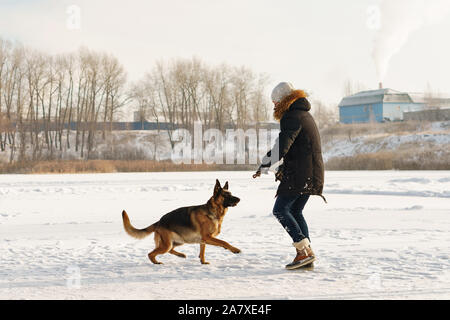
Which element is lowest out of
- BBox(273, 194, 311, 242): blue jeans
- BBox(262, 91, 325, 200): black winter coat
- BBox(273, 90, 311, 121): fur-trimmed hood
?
BBox(273, 194, 311, 242): blue jeans

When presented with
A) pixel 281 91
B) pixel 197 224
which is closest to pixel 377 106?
pixel 281 91

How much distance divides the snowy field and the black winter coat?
879 mm

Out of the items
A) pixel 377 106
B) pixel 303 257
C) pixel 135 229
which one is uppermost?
pixel 377 106

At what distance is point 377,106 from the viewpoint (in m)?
71.4

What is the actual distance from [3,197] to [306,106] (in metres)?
12.4

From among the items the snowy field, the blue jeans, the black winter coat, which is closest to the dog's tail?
the snowy field

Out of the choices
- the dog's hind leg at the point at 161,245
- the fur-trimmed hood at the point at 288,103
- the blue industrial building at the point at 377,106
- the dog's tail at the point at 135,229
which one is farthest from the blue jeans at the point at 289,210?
the blue industrial building at the point at 377,106

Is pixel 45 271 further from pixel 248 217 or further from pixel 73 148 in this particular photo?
pixel 73 148

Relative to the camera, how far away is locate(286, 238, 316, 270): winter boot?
5352 millimetres

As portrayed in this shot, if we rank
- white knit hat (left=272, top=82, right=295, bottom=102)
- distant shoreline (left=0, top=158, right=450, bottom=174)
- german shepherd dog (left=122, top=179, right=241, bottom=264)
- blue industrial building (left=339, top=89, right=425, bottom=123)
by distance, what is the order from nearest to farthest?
white knit hat (left=272, top=82, right=295, bottom=102) → german shepherd dog (left=122, top=179, right=241, bottom=264) → distant shoreline (left=0, top=158, right=450, bottom=174) → blue industrial building (left=339, top=89, right=425, bottom=123)

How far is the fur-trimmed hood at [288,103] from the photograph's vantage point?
540 cm

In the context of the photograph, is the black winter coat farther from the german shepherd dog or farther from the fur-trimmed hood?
the german shepherd dog

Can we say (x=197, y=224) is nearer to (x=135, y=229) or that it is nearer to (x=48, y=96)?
(x=135, y=229)

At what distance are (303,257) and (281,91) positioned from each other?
1.72 metres
